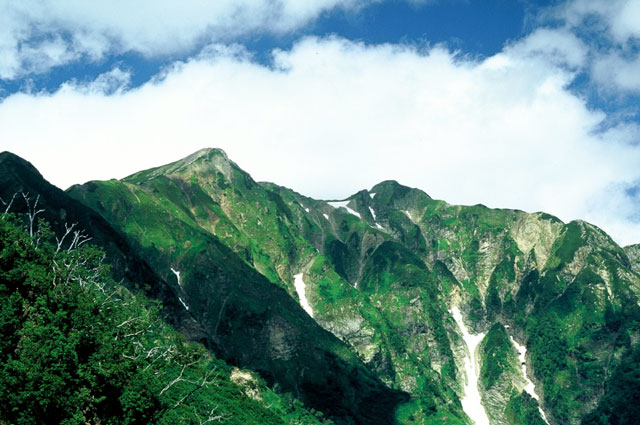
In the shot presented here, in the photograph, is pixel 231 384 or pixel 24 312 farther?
pixel 231 384

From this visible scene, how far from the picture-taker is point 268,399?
616ft

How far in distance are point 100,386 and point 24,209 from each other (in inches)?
6487

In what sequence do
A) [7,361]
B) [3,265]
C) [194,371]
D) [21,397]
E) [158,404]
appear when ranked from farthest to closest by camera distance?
1. [194,371]
2. [3,265]
3. [158,404]
4. [7,361]
5. [21,397]

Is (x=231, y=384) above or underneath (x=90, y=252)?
underneath

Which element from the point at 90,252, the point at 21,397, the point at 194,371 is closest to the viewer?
the point at 21,397

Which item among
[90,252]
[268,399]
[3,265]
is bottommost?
[268,399]

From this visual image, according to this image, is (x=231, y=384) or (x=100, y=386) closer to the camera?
(x=100, y=386)

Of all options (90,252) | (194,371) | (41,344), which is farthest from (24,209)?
(41,344)

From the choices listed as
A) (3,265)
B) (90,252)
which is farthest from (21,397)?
(90,252)

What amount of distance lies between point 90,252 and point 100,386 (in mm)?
20016

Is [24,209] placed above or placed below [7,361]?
above

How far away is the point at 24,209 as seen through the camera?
198m

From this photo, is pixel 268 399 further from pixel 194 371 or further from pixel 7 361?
pixel 7 361

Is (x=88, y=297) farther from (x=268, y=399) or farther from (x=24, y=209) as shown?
(x=24, y=209)
